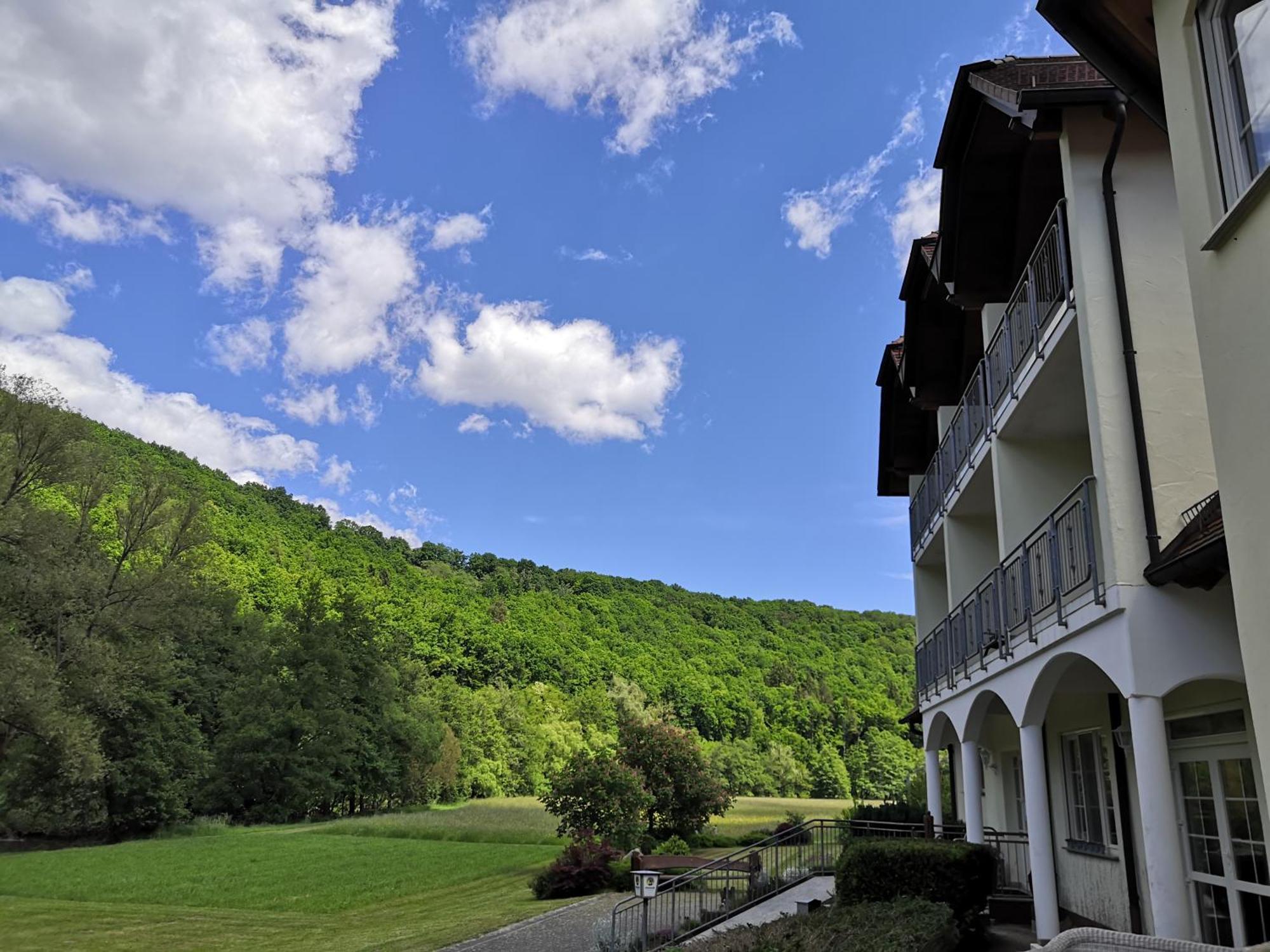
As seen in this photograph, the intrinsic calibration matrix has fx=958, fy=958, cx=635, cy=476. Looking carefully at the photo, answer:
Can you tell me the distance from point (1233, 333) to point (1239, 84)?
1.37 m

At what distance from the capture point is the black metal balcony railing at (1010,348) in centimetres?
975

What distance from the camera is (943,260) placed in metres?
13.1

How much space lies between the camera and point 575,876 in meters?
22.0

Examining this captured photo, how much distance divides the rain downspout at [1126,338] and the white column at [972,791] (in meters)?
6.20

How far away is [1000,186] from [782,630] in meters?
88.6

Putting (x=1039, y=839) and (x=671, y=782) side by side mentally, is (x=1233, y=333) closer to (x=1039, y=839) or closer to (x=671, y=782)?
(x=1039, y=839)

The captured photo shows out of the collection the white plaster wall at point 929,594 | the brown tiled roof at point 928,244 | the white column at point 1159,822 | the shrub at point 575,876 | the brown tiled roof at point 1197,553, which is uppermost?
the brown tiled roof at point 928,244

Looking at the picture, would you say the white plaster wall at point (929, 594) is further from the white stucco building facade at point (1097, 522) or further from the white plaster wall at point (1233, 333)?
the white plaster wall at point (1233, 333)

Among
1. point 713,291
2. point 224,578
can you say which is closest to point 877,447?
point 713,291

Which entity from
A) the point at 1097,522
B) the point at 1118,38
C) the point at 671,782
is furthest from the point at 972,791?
the point at 671,782

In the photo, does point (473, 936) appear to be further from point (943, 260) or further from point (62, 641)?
point (62, 641)

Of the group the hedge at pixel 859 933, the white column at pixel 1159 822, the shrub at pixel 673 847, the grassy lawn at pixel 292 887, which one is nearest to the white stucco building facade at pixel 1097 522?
the white column at pixel 1159 822

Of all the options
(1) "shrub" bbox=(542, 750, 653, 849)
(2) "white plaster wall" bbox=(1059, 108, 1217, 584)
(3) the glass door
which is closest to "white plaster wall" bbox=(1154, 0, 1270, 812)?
(2) "white plaster wall" bbox=(1059, 108, 1217, 584)

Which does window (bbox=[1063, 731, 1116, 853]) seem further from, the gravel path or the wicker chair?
the wicker chair
